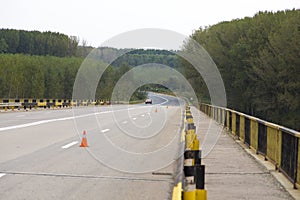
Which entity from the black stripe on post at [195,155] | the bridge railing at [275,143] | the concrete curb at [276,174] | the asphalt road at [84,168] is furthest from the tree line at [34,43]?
the black stripe on post at [195,155]

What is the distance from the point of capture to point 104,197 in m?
7.50

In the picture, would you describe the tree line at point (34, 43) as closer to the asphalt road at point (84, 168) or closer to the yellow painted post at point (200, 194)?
the asphalt road at point (84, 168)

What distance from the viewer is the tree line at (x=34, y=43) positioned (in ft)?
493

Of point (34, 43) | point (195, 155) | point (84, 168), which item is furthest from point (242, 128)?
point (34, 43)

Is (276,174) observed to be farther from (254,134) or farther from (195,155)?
(254,134)

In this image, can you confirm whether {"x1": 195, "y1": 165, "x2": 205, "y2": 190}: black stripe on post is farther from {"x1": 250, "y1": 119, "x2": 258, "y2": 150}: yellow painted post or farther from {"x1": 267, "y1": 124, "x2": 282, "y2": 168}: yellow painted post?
{"x1": 250, "y1": 119, "x2": 258, "y2": 150}: yellow painted post

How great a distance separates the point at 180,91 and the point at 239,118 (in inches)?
3023

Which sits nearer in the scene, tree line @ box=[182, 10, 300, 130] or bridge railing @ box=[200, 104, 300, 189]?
bridge railing @ box=[200, 104, 300, 189]

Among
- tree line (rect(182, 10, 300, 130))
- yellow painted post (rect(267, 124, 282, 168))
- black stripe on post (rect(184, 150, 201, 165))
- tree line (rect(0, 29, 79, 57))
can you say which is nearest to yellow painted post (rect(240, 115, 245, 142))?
yellow painted post (rect(267, 124, 282, 168))

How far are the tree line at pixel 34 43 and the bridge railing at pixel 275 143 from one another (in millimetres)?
136571

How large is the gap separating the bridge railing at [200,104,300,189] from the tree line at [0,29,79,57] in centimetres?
13657

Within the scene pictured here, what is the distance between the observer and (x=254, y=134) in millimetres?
14211

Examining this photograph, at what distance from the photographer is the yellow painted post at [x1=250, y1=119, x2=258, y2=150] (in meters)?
13.8

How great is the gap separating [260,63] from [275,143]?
5219 cm
